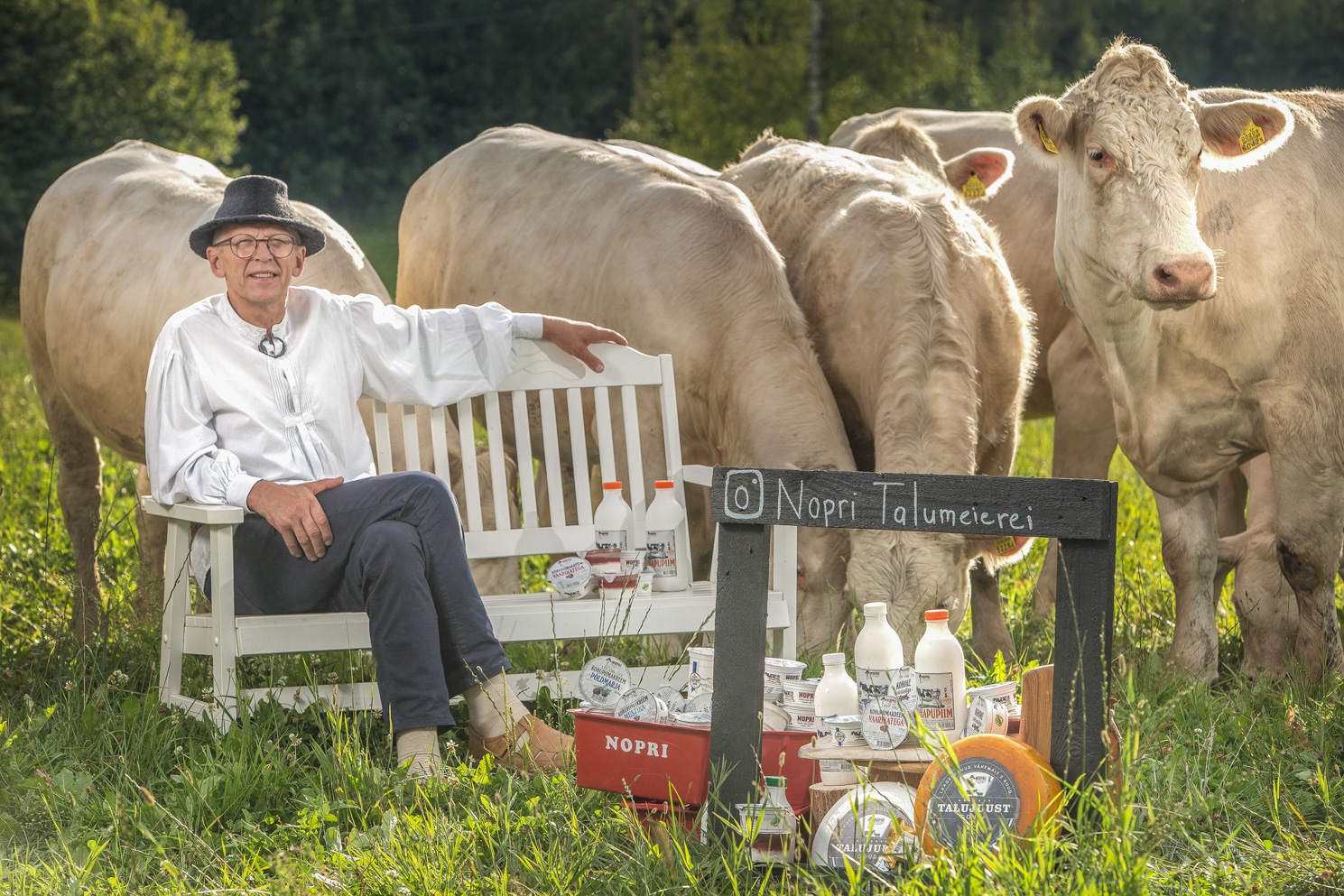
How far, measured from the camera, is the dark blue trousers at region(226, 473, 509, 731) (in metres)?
3.46

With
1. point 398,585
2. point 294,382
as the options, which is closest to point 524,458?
point 294,382

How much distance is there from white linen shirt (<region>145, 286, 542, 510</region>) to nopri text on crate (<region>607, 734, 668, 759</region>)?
1.38 m

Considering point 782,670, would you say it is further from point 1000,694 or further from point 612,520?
point 612,520

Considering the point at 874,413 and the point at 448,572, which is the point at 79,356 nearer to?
the point at 448,572

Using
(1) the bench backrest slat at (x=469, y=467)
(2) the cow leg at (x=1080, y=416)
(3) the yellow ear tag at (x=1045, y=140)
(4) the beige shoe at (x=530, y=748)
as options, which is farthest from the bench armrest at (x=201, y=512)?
(2) the cow leg at (x=1080, y=416)

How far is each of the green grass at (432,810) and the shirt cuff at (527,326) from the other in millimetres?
1206

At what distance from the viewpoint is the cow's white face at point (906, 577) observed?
3723 mm

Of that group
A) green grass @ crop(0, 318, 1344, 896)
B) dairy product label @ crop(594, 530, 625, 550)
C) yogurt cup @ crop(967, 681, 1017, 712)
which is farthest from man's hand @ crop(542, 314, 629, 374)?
yogurt cup @ crop(967, 681, 1017, 712)

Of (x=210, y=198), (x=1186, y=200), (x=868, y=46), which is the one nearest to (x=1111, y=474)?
(x=1186, y=200)

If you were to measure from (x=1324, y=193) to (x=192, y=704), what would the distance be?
404 centimetres

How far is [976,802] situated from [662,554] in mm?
1815

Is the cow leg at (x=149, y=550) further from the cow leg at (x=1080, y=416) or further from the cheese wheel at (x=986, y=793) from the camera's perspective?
the cow leg at (x=1080, y=416)

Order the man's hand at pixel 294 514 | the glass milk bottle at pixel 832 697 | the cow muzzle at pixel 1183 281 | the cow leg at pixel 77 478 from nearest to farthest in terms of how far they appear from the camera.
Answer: the glass milk bottle at pixel 832 697, the man's hand at pixel 294 514, the cow muzzle at pixel 1183 281, the cow leg at pixel 77 478

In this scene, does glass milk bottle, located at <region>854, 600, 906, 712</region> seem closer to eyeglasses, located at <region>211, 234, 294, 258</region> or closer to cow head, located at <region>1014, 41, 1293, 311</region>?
cow head, located at <region>1014, 41, 1293, 311</region>
